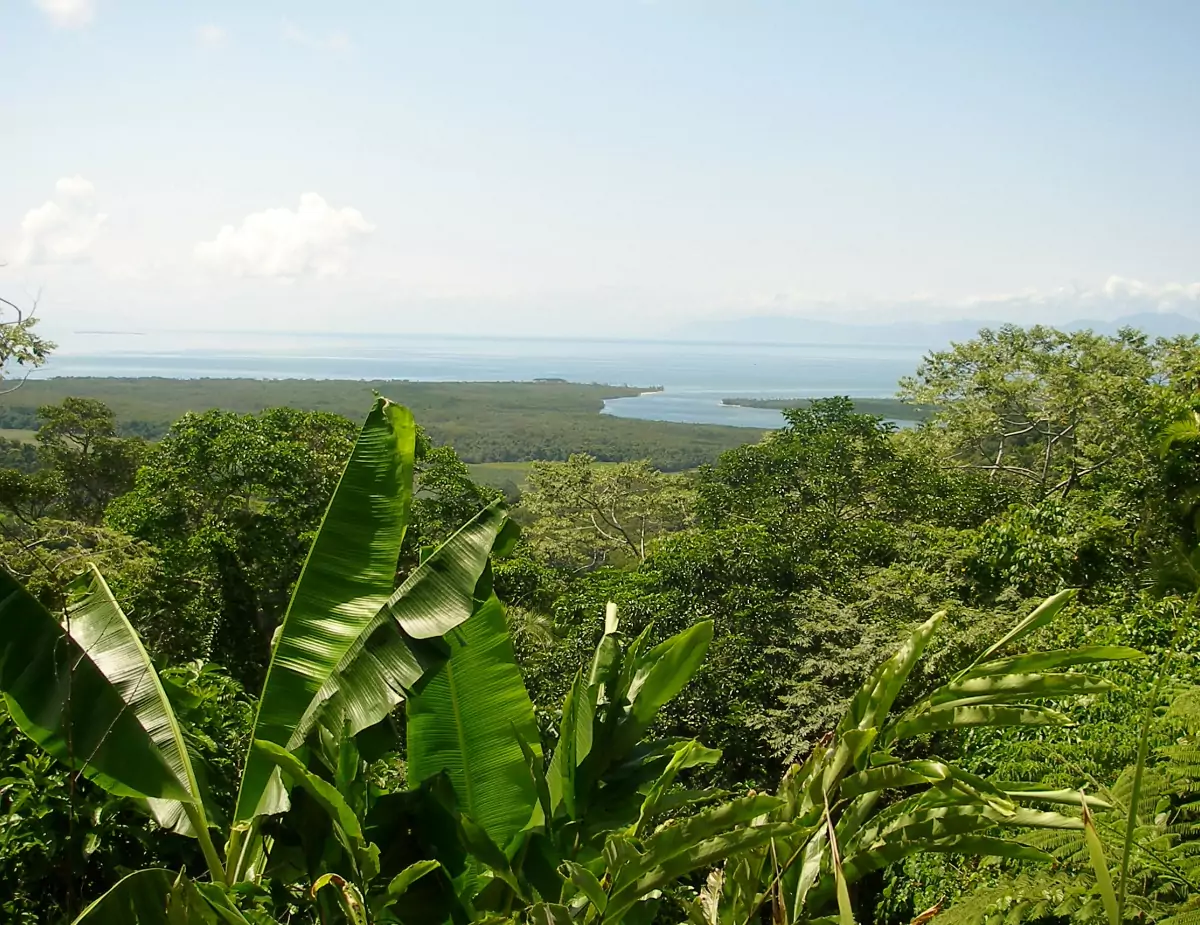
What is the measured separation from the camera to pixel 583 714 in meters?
2.35

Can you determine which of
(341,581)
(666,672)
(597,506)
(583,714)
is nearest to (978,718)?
(666,672)

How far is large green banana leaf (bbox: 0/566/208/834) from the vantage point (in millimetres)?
2357

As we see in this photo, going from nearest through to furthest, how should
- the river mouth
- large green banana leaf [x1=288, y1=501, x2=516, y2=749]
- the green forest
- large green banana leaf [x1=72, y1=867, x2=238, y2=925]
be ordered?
large green banana leaf [x1=72, y1=867, x2=238, y2=925], the green forest, large green banana leaf [x1=288, y1=501, x2=516, y2=749], the river mouth

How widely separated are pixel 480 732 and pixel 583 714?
0.56 m

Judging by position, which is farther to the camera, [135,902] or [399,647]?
[399,647]

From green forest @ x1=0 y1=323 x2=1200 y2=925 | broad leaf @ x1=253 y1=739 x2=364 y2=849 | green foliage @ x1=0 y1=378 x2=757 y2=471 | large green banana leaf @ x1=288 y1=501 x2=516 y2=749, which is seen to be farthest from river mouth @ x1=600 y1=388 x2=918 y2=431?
broad leaf @ x1=253 y1=739 x2=364 y2=849

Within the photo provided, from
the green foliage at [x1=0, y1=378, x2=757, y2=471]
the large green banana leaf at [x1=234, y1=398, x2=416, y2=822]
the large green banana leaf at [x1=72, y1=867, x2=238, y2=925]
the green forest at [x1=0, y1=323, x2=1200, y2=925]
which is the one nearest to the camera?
the large green banana leaf at [x1=72, y1=867, x2=238, y2=925]

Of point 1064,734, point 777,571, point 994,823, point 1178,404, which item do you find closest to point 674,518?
point 777,571

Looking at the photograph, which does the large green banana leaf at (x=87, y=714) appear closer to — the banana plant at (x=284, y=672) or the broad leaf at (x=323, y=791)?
the banana plant at (x=284, y=672)

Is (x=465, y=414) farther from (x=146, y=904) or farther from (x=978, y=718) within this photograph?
(x=978, y=718)

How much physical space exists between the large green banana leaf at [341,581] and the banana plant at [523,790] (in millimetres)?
337

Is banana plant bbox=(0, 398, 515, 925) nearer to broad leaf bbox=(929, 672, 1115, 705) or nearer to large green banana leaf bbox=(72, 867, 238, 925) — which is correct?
large green banana leaf bbox=(72, 867, 238, 925)

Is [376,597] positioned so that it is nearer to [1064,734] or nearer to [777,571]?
[1064,734]

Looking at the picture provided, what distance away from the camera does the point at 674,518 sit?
2108cm
